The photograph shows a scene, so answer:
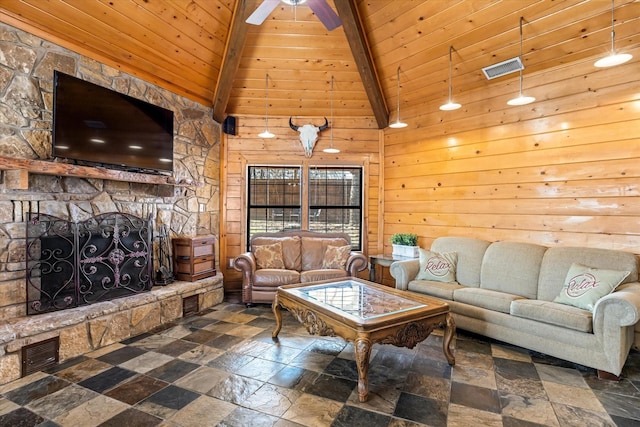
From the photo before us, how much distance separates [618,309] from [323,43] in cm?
405

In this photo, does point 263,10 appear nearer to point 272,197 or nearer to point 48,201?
point 48,201

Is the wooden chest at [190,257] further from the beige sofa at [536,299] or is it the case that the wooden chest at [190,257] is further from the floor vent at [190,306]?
the beige sofa at [536,299]

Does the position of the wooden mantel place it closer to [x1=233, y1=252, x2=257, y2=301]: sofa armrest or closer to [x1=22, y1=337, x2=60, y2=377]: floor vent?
[x1=22, y1=337, x2=60, y2=377]: floor vent

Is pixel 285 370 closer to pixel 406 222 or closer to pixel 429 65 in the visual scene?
pixel 406 222

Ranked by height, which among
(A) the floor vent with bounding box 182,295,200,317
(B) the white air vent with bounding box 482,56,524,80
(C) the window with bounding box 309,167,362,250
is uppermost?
(B) the white air vent with bounding box 482,56,524,80

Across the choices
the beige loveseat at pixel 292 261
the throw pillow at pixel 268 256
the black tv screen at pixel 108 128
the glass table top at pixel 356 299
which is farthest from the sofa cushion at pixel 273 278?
the black tv screen at pixel 108 128

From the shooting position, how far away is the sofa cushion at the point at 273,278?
4293 millimetres

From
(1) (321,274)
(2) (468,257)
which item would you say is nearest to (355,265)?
(1) (321,274)

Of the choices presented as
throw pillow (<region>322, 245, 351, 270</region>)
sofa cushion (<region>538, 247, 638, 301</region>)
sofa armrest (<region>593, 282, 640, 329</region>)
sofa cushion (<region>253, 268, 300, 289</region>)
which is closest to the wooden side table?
throw pillow (<region>322, 245, 351, 270</region>)

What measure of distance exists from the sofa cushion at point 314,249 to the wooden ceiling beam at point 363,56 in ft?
6.54

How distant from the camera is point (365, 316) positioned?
245 centimetres

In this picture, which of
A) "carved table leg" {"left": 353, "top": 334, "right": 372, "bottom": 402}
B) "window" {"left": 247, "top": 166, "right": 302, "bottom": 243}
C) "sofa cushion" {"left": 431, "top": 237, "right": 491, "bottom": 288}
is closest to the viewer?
"carved table leg" {"left": 353, "top": 334, "right": 372, "bottom": 402}

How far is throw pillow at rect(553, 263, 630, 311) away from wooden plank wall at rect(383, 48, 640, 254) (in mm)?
570

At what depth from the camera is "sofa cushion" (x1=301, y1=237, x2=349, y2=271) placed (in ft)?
15.9
